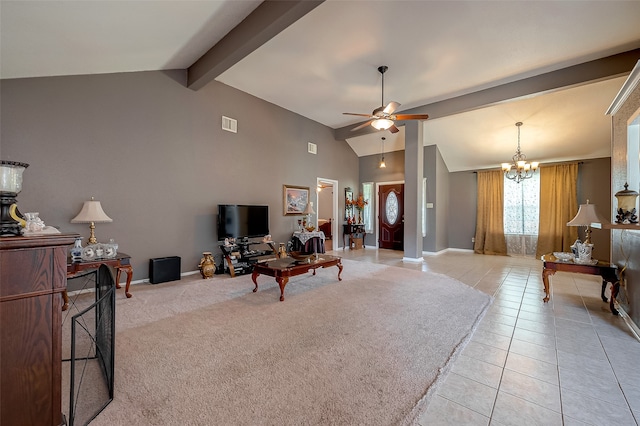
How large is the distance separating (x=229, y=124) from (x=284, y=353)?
15.0ft

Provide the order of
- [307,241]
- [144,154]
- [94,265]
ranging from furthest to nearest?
[307,241]
[144,154]
[94,265]

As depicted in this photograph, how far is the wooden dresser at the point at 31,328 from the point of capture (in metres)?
1.21

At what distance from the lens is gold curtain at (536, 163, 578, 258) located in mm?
6379

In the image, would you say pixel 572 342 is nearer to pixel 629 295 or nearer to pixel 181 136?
pixel 629 295

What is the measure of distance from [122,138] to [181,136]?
876 millimetres

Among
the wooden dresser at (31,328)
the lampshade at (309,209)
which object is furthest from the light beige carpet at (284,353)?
the lampshade at (309,209)

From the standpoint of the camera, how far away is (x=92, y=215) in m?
3.52

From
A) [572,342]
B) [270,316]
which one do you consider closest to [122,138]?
[270,316]

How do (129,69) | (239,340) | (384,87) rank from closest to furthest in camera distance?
(239,340)
(129,69)
(384,87)

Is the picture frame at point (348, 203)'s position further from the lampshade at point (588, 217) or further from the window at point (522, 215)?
the lampshade at point (588, 217)

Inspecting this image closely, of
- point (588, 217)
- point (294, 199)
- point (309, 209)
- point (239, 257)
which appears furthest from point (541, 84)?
point (239, 257)

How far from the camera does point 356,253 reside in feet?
24.4

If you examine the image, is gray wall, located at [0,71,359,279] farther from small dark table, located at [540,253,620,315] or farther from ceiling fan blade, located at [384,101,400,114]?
small dark table, located at [540,253,620,315]

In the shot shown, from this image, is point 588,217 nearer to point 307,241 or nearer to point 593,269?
point 593,269
